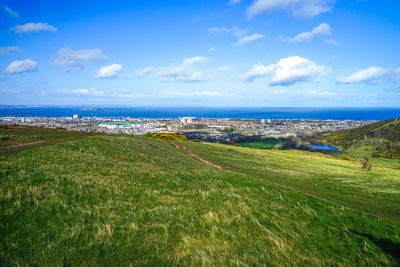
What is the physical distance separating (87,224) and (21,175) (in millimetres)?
6368

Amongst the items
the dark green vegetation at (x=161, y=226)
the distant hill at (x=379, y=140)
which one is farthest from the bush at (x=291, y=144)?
the dark green vegetation at (x=161, y=226)

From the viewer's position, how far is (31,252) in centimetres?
452

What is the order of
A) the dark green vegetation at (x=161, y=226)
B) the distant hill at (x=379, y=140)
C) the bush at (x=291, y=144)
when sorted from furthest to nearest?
the bush at (x=291, y=144), the distant hill at (x=379, y=140), the dark green vegetation at (x=161, y=226)

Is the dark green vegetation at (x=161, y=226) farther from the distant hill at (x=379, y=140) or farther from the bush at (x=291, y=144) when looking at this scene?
the bush at (x=291, y=144)

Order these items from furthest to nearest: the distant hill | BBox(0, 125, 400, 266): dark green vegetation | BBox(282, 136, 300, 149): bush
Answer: BBox(282, 136, 300, 149): bush, the distant hill, BBox(0, 125, 400, 266): dark green vegetation

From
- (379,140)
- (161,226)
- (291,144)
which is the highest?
(161,226)

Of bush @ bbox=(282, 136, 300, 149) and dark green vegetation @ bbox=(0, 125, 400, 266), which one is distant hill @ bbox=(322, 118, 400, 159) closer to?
bush @ bbox=(282, 136, 300, 149)

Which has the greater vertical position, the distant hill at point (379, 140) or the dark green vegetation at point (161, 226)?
the dark green vegetation at point (161, 226)

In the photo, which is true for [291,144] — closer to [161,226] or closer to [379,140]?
[379,140]

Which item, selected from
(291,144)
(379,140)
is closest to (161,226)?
(291,144)

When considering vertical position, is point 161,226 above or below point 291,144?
above

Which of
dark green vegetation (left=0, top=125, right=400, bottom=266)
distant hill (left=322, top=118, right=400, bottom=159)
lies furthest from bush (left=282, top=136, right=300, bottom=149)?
dark green vegetation (left=0, top=125, right=400, bottom=266)

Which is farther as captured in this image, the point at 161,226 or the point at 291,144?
the point at 291,144

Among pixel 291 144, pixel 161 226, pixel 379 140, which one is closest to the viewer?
pixel 161 226
